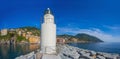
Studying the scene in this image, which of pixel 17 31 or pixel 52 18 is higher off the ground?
pixel 17 31

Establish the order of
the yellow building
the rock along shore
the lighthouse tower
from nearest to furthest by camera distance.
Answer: the lighthouse tower, the rock along shore, the yellow building

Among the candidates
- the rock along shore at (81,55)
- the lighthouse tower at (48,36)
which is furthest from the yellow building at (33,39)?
the lighthouse tower at (48,36)

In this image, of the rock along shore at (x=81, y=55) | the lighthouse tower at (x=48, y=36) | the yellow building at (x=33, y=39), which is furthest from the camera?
the yellow building at (x=33, y=39)

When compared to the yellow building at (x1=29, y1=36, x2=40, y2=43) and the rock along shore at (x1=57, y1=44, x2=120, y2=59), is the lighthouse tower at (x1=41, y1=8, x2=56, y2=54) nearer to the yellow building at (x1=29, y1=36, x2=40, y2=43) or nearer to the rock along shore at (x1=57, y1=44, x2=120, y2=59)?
the rock along shore at (x1=57, y1=44, x2=120, y2=59)

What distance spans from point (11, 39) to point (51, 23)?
132 metres

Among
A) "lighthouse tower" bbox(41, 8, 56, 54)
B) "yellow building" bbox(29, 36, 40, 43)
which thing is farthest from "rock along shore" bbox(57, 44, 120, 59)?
"yellow building" bbox(29, 36, 40, 43)

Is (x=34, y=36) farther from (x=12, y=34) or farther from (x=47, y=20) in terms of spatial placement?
(x=47, y=20)

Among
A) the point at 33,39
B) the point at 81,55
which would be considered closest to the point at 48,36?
the point at 81,55

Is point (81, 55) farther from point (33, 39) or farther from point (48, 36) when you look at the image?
point (33, 39)

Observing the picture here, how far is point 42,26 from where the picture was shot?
6906 mm

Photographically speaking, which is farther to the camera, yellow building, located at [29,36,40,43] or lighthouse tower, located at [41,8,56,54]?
yellow building, located at [29,36,40,43]

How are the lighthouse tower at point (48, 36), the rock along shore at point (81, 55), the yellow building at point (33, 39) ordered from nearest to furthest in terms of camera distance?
the lighthouse tower at point (48, 36) < the rock along shore at point (81, 55) < the yellow building at point (33, 39)

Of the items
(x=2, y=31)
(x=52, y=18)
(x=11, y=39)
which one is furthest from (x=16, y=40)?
(x=52, y=18)

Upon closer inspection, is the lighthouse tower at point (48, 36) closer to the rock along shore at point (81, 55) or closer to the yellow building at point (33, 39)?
the rock along shore at point (81, 55)
